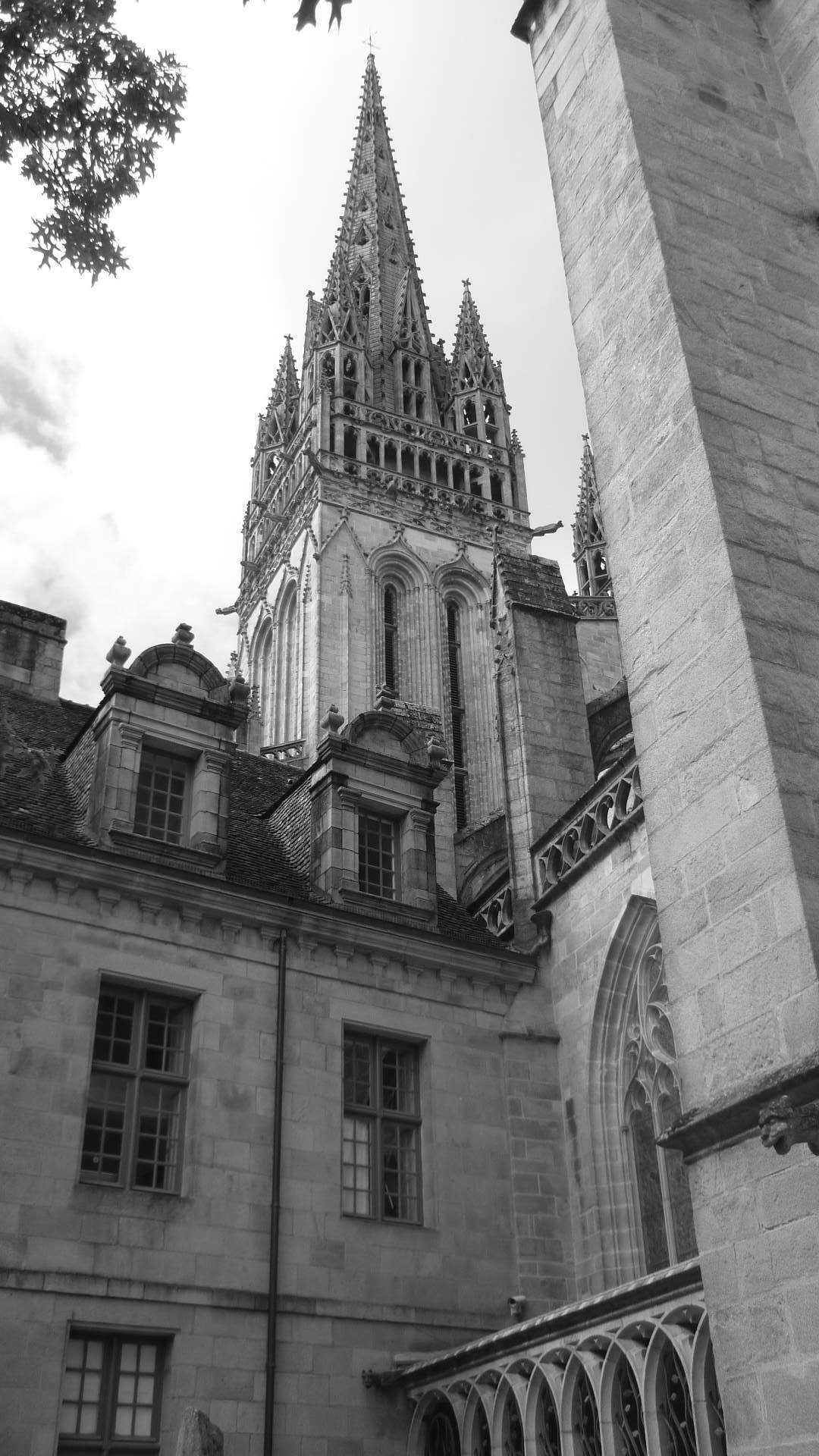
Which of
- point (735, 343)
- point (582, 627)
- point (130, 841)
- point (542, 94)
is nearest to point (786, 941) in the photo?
point (735, 343)

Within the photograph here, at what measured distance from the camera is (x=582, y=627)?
111ft

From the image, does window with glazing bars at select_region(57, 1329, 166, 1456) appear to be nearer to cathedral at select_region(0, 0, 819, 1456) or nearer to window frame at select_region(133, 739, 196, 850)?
cathedral at select_region(0, 0, 819, 1456)

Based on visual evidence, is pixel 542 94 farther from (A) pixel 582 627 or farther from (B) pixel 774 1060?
(A) pixel 582 627

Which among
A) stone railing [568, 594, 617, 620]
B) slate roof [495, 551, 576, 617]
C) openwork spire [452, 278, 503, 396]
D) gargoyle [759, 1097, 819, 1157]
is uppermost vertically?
openwork spire [452, 278, 503, 396]

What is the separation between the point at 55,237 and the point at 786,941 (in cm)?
521

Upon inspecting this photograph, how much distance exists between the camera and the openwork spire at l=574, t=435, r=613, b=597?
5387 centimetres

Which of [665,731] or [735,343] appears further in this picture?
[735,343]

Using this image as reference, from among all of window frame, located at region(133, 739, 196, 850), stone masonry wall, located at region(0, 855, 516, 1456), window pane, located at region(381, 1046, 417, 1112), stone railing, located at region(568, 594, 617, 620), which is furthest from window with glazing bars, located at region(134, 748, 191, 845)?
stone railing, located at region(568, 594, 617, 620)

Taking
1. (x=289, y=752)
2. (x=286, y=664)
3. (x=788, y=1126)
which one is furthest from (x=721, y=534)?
(x=286, y=664)

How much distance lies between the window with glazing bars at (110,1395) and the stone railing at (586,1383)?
192cm

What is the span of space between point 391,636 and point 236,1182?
133ft

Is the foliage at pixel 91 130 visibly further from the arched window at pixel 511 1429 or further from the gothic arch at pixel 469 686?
the gothic arch at pixel 469 686

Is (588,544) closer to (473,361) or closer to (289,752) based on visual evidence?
(473,361)

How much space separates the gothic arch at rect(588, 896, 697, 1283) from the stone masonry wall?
1010mm
